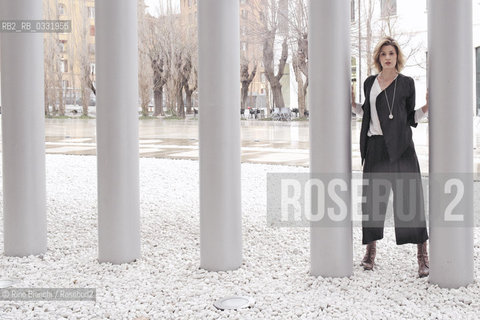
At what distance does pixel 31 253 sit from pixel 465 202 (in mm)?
3303

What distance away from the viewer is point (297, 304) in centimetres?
352

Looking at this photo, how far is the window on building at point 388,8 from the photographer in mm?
27078

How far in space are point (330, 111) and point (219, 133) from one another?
781 mm

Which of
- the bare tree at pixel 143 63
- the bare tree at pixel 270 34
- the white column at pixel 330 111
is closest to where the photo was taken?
the white column at pixel 330 111

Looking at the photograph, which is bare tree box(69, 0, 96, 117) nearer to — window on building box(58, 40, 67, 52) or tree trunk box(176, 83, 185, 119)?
window on building box(58, 40, 67, 52)

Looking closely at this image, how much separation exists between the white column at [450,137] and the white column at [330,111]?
0.53m

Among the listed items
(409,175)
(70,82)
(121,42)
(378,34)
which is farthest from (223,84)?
(70,82)

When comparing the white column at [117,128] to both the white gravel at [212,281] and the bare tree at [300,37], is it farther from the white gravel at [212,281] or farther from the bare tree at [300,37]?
the bare tree at [300,37]

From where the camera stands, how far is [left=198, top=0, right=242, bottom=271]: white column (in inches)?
161

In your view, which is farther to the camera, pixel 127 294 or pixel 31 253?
pixel 31 253

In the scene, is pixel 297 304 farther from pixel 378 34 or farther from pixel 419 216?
pixel 378 34

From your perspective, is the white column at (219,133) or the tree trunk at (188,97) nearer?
the white column at (219,133)

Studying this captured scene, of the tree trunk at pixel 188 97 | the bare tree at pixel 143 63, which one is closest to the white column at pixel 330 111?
the bare tree at pixel 143 63

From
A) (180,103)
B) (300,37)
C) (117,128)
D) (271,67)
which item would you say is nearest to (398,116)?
(117,128)
